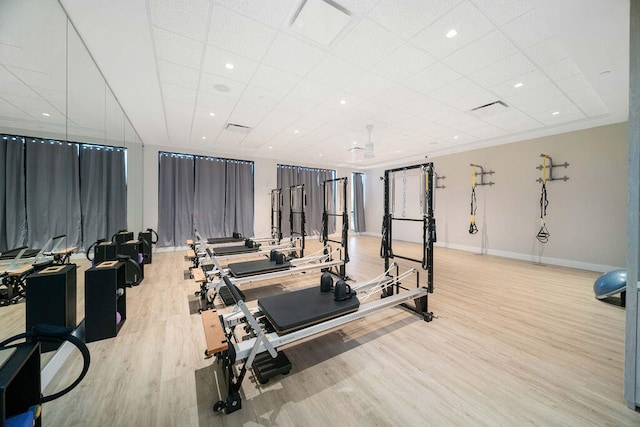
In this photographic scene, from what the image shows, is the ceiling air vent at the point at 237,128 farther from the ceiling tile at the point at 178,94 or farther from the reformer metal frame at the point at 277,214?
the reformer metal frame at the point at 277,214

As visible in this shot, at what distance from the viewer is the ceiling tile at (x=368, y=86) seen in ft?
10.7

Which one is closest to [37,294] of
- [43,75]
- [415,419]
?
[43,75]

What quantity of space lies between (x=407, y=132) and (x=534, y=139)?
11.1 feet

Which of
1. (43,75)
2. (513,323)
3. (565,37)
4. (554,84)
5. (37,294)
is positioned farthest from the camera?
(554,84)

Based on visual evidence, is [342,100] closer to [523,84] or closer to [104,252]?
[523,84]

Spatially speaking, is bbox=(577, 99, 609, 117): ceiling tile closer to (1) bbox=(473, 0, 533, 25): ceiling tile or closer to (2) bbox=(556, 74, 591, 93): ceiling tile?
(2) bbox=(556, 74, 591, 93): ceiling tile

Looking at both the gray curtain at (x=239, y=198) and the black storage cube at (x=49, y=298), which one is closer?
the black storage cube at (x=49, y=298)

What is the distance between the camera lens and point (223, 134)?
582 cm

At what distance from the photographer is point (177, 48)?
8.64ft

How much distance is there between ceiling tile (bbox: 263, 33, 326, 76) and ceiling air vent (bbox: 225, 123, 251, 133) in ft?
8.39

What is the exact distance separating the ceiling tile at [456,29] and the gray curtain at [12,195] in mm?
3573

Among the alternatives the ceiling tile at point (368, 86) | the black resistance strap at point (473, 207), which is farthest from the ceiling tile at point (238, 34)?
the black resistance strap at point (473, 207)

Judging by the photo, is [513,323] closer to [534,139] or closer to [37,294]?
[37,294]

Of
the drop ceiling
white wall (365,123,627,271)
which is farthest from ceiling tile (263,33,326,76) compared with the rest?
white wall (365,123,627,271)
